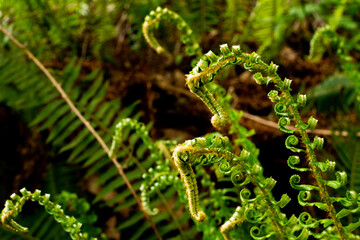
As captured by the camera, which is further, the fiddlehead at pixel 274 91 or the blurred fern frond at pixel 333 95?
the blurred fern frond at pixel 333 95

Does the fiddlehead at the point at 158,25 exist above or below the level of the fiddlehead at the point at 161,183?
above

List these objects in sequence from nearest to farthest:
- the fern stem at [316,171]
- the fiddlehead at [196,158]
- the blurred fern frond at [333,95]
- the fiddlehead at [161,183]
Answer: the fiddlehead at [196,158]
the fern stem at [316,171]
the fiddlehead at [161,183]
the blurred fern frond at [333,95]

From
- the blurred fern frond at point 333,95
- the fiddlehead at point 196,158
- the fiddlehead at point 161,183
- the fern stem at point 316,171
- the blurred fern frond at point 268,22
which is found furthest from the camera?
the blurred fern frond at point 268,22

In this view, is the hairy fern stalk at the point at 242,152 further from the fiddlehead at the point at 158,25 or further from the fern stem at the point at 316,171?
the fiddlehead at the point at 158,25

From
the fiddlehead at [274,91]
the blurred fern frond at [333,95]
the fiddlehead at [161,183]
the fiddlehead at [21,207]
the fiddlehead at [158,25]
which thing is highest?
the fiddlehead at [158,25]

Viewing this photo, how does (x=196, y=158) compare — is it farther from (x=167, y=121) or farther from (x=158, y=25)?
(x=167, y=121)

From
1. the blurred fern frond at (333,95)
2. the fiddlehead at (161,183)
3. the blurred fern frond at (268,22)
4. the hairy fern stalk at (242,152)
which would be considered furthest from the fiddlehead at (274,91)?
the blurred fern frond at (268,22)

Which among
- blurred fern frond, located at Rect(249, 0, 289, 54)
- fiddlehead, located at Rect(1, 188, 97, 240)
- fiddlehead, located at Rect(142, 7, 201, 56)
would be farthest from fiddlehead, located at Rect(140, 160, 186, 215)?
blurred fern frond, located at Rect(249, 0, 289, 54)

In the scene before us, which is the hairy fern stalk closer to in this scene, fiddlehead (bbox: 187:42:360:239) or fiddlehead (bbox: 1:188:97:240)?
fiddlehead (bbox: 187:42:360:239)
